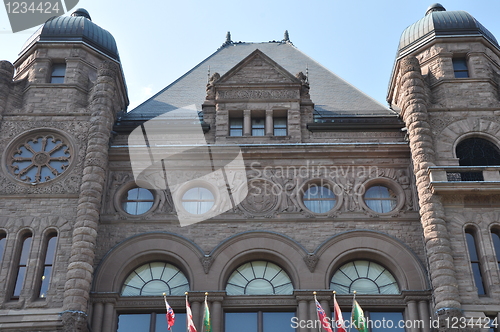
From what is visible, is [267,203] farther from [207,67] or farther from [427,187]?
[207,67]

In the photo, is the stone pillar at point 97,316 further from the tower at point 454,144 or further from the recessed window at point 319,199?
the tower at point 454,144

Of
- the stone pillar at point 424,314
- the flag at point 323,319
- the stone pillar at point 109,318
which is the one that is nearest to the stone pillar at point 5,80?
the stone pillar at point 109,318

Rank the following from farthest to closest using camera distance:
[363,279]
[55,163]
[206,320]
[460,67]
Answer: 1. [460,67]
2. [55,163]
3. [363,279]
4. [206,320]

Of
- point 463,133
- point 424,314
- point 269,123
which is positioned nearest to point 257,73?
point 269,123

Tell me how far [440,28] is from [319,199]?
29.5 ft

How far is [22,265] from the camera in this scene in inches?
931

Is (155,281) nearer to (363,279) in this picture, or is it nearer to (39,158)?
(39,158)

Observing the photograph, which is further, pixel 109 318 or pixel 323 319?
pixel 109 318

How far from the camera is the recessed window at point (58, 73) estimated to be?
29.0 metres

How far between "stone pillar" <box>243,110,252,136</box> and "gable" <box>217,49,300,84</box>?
1.31m

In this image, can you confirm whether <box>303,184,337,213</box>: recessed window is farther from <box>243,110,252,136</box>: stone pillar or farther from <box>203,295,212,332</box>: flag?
<box>203,295,212,332</box>: flag

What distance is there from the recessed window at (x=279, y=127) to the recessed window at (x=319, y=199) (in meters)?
2.76

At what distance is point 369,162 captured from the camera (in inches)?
1033

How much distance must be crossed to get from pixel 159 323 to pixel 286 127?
343 inches
